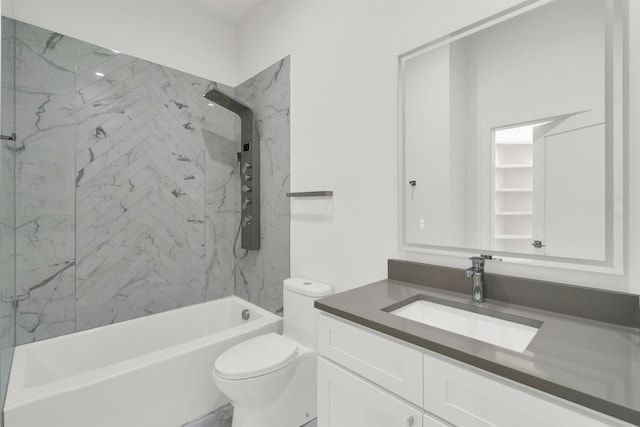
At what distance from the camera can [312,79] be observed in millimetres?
1961

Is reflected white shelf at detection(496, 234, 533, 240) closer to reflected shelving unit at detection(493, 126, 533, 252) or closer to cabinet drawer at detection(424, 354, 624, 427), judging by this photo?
reflected shelving unit at detection(493, 126, 533, 252)

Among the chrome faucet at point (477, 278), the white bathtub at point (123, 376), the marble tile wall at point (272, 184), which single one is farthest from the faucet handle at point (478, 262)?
the white bathtub at point (123, 376)

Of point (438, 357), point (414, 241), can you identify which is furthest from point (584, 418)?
point (414, 241)

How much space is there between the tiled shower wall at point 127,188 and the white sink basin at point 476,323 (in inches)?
46.3

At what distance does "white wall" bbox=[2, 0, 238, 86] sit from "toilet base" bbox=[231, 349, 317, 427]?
2.37 meters

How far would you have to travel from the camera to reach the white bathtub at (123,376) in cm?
134

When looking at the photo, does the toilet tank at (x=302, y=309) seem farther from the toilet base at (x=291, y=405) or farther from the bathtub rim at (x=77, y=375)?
the bathtub rim at (x=77, y=375)

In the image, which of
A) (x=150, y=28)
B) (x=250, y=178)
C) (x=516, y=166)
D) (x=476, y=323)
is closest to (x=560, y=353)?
(x=476, y=323)

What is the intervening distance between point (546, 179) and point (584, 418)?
2.60 ft

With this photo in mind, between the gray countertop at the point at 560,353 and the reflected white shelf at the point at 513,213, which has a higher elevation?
the reflected white shelf at the point at 513,213

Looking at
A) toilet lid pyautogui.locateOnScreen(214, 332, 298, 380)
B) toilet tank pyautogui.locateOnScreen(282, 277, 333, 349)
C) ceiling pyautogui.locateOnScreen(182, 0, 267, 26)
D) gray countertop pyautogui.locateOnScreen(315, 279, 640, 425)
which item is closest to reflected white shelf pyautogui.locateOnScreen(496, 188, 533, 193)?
gray countertop pyautogui.locateOnScreen(315, 279, 640, 425)

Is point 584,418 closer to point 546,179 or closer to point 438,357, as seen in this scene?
point 438,357

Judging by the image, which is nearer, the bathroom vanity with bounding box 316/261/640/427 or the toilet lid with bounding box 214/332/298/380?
the bathroom vanity with bounding box 316/261/640/427

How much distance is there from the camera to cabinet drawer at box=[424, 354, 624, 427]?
0.63 meters
